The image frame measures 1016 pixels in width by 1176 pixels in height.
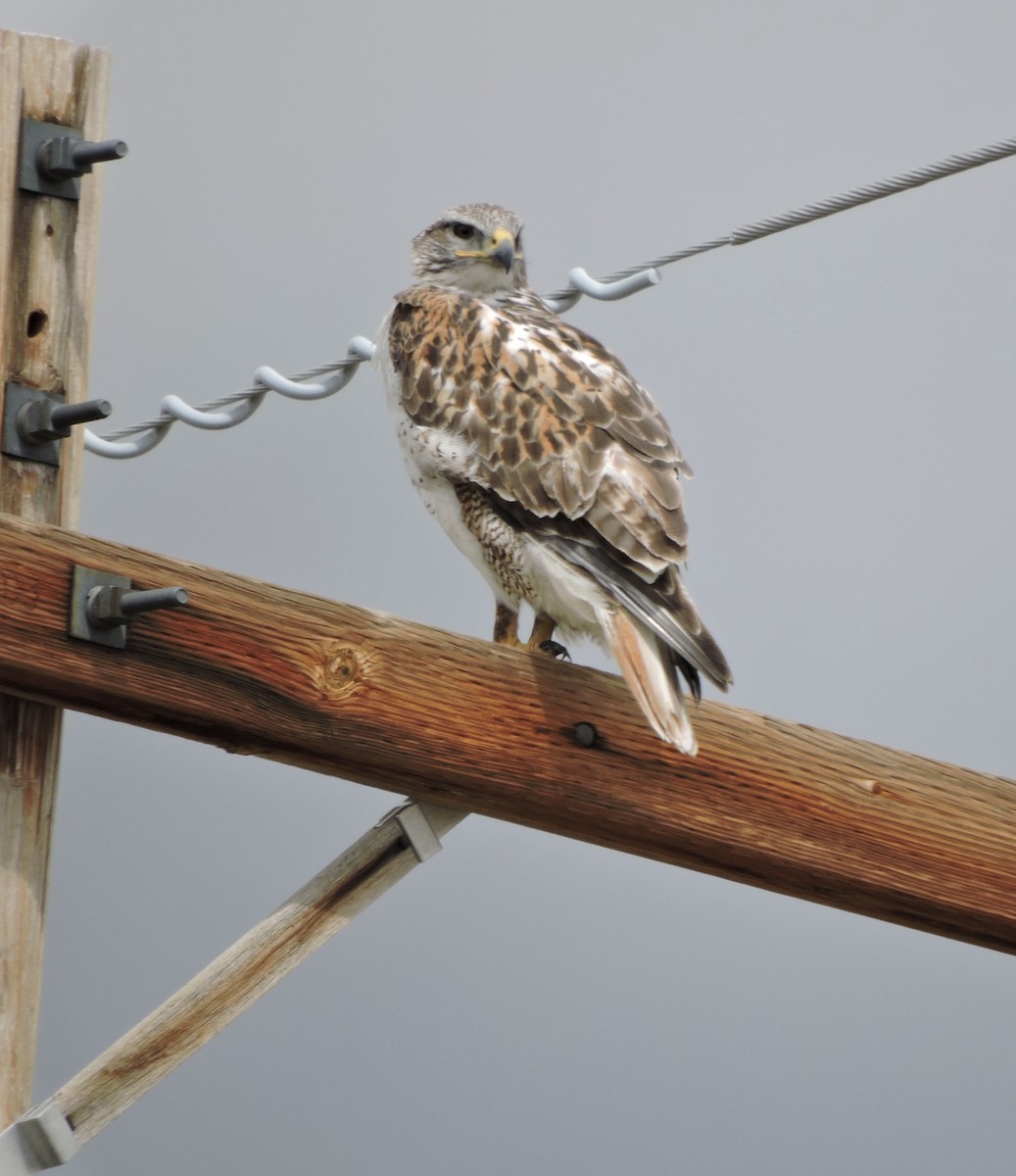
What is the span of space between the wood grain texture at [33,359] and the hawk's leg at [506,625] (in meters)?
0.97

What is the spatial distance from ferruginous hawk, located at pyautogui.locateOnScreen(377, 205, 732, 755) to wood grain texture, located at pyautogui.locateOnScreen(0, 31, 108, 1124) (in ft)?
2.26

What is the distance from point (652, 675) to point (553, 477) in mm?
465

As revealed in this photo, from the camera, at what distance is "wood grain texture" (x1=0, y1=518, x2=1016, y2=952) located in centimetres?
275

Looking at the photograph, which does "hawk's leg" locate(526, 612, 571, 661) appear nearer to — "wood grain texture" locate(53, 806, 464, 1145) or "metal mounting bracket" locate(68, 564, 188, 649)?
"wood grain texture" locate(53, 806, 464, 1145)

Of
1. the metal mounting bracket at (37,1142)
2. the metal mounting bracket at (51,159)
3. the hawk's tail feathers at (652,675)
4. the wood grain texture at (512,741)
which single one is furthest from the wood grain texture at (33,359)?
the hawk's tail feathers at (652,675)

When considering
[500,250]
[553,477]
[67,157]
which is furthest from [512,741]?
[500,250]

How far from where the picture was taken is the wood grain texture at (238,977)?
2.85 metres

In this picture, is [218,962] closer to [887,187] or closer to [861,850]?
[861,850]

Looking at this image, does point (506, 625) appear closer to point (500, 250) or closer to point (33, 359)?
point (500, 250)

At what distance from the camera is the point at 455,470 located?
3.40 meters

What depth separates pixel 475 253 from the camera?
14.5 ft

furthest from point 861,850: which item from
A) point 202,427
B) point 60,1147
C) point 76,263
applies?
point 202,427

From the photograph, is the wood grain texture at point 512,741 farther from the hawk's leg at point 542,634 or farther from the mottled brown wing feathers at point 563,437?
the hawk's leg at point 542,634

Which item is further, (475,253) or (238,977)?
(475,253)
